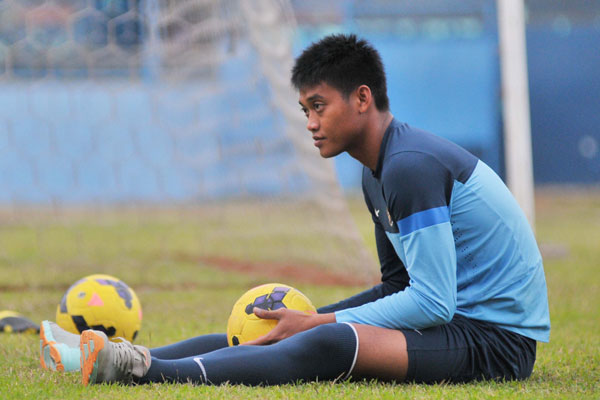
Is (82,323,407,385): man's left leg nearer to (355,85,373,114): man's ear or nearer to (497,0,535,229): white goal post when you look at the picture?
(355,85,373,114): man's ear

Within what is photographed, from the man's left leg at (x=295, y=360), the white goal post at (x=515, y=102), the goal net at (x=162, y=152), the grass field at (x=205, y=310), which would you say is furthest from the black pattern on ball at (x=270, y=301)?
the white goal post at (x=515, y=102)

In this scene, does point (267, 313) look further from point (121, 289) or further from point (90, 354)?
point (121, 289)

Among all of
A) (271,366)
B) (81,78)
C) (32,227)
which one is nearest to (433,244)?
(271,366)

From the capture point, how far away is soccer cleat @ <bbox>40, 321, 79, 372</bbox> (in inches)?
136

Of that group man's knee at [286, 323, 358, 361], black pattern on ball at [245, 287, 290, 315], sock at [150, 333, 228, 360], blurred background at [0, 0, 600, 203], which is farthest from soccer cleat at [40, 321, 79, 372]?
blurred background at [0, 0, 600, 203]

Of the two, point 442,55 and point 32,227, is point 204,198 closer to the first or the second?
point 32,227

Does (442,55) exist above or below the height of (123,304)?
above

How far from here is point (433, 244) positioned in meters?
3.03

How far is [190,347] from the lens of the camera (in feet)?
11.6

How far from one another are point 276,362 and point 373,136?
97 cm

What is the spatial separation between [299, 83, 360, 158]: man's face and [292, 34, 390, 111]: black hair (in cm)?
3

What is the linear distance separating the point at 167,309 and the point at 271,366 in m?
2.80

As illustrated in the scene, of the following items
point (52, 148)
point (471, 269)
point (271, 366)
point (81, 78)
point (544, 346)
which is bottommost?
point (544, 346)

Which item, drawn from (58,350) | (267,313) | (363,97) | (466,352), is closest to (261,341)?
(267,313)
